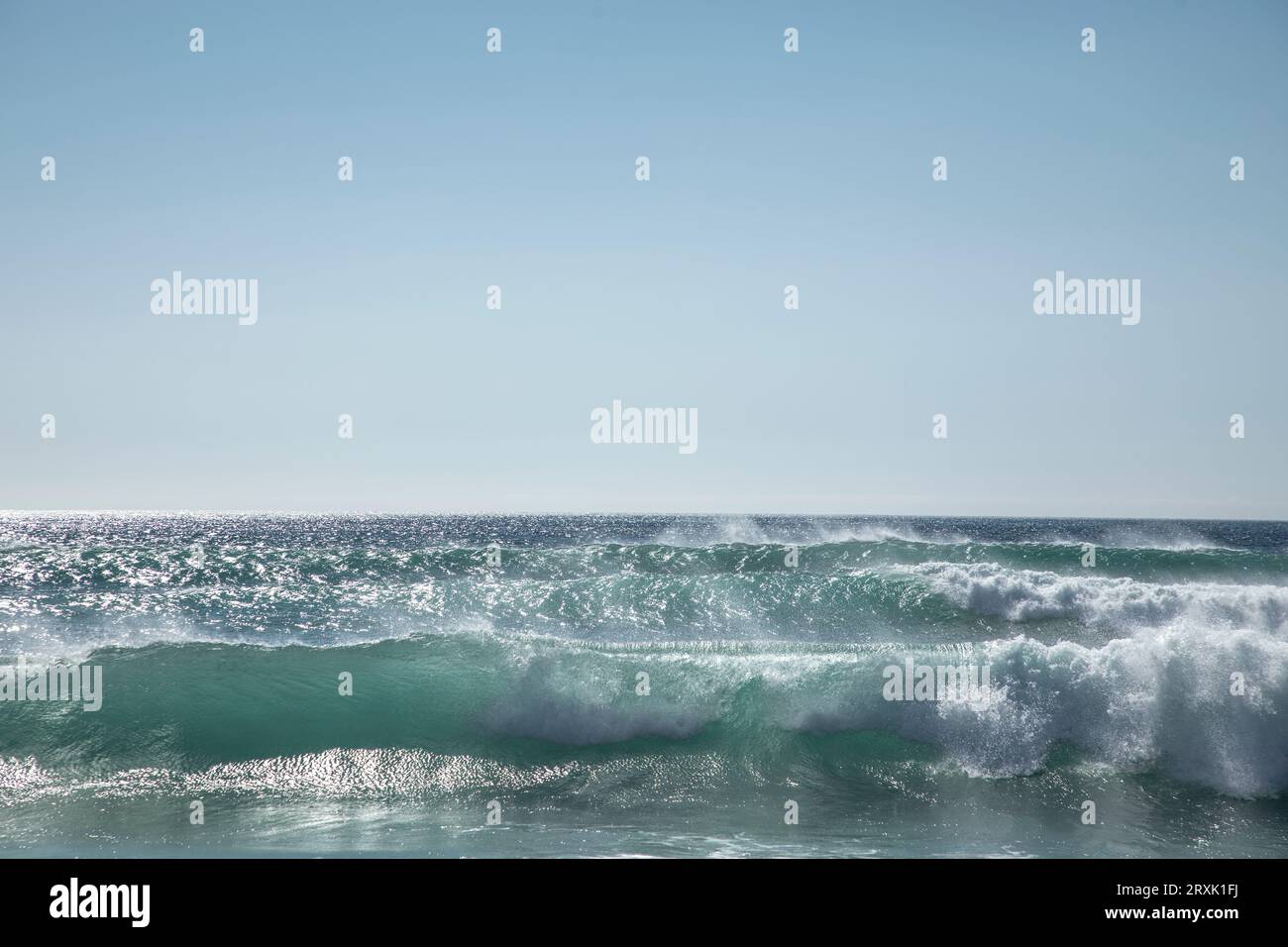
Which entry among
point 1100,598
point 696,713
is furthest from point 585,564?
point 1100,598

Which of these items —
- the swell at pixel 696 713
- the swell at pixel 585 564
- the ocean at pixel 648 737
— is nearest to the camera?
the ocean at pixel 648 737

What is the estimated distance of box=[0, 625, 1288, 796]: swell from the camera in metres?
10.6

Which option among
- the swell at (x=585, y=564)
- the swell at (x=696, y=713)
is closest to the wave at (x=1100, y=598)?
the swell at (x=585, y=564)

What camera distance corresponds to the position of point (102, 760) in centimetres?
1051

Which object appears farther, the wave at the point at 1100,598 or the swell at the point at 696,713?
the wave at the point at 1100,598

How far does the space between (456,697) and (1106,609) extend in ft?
45.7

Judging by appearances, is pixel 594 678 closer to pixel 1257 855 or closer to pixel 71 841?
pixel 71 841

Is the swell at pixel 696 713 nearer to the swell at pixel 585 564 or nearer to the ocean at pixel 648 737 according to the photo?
the ocean at pixel 648 737

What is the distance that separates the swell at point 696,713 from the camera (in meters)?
10.6

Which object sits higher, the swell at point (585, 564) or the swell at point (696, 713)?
the swell at point (585, 564)

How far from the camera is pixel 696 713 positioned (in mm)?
11781

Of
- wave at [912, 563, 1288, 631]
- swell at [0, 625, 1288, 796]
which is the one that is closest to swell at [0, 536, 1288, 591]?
wave at [912, 563, 1288, 631]
